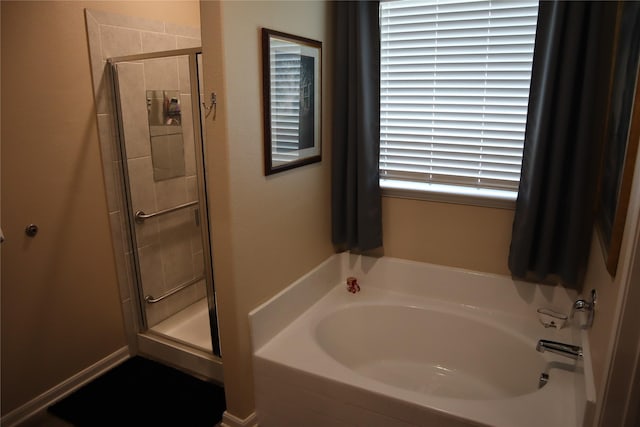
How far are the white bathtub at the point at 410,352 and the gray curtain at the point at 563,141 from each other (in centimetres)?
26

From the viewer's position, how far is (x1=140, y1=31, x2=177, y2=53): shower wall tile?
2.48 m

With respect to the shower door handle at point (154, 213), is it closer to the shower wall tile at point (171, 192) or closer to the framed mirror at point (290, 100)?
the shower wall tile at point (171, 192)

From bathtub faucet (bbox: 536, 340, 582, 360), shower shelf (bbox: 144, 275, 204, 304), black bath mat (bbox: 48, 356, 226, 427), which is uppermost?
bathtub faucet (bbox: 536, 340, 582, 360)

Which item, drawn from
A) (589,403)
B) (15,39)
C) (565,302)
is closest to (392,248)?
(565,302)

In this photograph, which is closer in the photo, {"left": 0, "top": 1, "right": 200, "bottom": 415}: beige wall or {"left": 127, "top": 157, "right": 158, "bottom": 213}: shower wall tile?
{"left": 0, "top": 1, "right": 200, "bottom": 415}: beige wall

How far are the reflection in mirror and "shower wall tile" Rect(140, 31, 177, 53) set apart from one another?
9.9 inches

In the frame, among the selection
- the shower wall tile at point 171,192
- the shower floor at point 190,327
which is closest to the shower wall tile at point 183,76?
the shower wall tile at point 171,192

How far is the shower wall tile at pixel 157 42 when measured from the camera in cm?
248

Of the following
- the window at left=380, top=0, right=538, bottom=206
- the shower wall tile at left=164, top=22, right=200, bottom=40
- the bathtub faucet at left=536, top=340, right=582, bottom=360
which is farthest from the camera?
the shower wall tile at left=164, top=22, right=200, bottom=40

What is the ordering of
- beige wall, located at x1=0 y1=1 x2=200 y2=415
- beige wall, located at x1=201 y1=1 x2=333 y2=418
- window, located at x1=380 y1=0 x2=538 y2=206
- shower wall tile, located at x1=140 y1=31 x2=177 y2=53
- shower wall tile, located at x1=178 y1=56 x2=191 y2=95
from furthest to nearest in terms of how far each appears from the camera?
1. shower wall tile, located at x1=140 y1=31 x2=177 y2=53
2. shower wall tile, located at x1=178 y1=56 x2=191 y2=95
3. window, located at x1=380 y1=0 x2=538 y2=206
4. beige wall, located at x1=0 y1=1 x2=200 y2=415
5. beige wall, located at x1=201 y1=1 x2=333 y2=418

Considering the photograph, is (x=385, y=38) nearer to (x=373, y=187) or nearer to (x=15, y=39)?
(x=373, y=187)

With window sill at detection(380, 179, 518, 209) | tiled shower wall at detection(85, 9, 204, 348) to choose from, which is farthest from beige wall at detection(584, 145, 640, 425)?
tiled shower wall at detection(85, 9, 204, 348)

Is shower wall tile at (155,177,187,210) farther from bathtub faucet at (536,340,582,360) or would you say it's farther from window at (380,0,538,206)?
bathtub faucet at (536,340,582,360)

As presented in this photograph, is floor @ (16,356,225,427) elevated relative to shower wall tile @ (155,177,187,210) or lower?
lower
